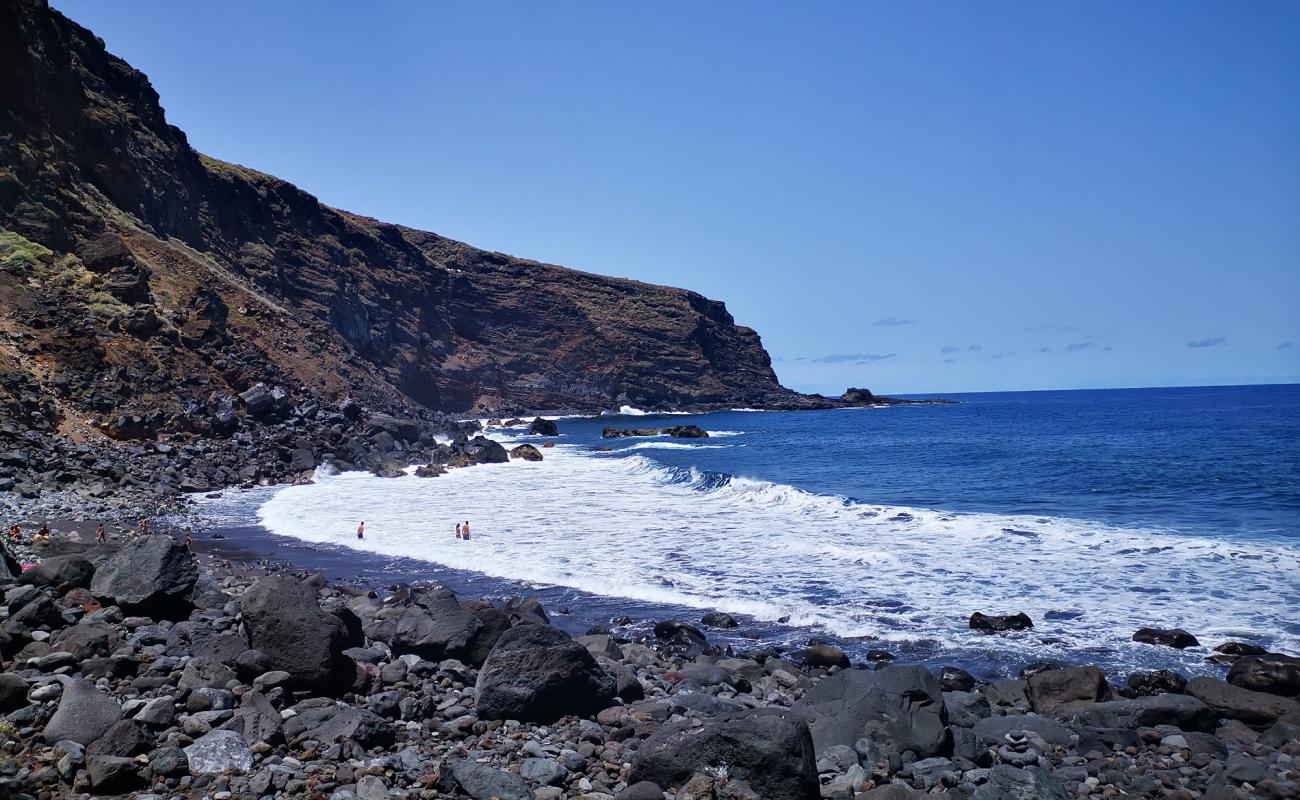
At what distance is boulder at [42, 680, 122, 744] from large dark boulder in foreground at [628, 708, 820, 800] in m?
4.35

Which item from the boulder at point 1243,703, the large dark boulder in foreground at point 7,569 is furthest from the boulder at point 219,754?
the boulder at point 1243,703

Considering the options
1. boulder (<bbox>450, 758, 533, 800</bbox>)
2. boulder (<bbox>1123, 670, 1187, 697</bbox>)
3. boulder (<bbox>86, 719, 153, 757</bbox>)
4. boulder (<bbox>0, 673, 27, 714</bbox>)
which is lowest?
boulder (<bbox>1123, 670, 1187, 697</bbox>)

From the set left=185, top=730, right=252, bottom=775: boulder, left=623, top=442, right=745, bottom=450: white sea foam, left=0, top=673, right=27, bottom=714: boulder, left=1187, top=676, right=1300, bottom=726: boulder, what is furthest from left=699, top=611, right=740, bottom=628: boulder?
left=623, top=442, right=745, bottom=450: white sea foam

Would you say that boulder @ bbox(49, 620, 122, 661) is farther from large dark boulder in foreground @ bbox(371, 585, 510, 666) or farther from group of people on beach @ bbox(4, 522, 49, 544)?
group of people on beach @ bbox(4, 522, 49, 544)

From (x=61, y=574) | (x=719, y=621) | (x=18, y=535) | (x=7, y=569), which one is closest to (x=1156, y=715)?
(x=719, y=621)

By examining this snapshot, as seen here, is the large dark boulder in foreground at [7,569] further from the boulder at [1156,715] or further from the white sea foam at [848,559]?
the boulder at [1156,715]

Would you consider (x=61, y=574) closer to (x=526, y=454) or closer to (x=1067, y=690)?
(x=1067, y=690)

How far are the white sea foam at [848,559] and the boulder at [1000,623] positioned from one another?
23cm

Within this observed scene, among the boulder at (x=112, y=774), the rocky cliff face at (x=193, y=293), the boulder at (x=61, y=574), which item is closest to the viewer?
the boulder at (x=112, y=774)

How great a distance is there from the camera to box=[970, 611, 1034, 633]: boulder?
1259cm

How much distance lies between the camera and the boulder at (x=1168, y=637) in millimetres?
11555

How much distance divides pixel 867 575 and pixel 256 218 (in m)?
70.5

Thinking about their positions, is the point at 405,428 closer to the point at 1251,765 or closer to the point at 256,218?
the point at 256,218

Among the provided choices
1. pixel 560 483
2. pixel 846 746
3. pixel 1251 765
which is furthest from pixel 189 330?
pixel 1251 765
